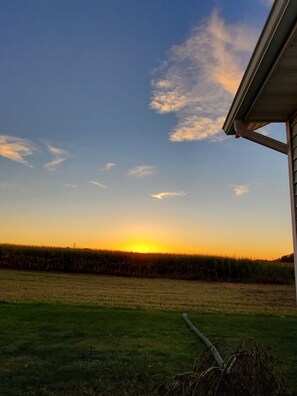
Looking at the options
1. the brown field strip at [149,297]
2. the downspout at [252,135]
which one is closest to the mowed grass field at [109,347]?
the downspout at [252,135]

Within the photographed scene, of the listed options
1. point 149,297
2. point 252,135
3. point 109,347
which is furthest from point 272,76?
point 149,297

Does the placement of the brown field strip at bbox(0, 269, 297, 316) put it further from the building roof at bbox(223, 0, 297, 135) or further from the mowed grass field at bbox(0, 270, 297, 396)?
the building roof at bbox(223, 0, 297, 135)

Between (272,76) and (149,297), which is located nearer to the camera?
(272,76)

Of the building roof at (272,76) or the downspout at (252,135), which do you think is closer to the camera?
the building roof at (272,76)

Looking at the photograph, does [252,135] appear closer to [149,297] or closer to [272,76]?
[272,76]

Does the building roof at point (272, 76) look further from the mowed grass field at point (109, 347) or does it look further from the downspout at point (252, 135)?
the mowed grass field at point (109, 347)

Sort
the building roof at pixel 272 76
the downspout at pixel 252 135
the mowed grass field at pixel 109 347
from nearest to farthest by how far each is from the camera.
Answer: the building roof at pixel 272 76 < the mowed grass field at pixel 109 347 < the downspout at pixel 252 135

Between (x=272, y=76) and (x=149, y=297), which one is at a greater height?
(x=272, y=76)

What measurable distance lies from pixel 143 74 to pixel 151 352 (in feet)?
20.5

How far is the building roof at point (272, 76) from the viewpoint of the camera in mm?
2268

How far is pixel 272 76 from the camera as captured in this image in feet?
9.63

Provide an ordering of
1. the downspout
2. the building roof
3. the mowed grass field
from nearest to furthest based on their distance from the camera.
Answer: the building roof → the mowed grass field → the downspout

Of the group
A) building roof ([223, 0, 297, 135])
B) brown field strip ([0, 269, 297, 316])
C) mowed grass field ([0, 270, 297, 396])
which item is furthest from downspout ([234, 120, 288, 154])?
brown field strip ([0, 269, 297, 316])

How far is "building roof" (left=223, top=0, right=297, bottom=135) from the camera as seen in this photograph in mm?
2268
